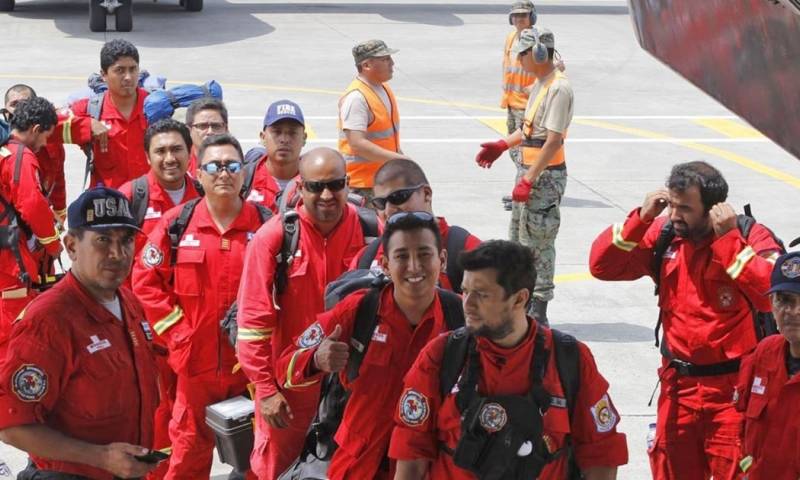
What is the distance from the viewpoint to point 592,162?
1756 centimetres

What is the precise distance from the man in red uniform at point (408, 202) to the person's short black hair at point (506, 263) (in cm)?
106

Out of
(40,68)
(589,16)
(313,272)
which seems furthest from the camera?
(589,16)

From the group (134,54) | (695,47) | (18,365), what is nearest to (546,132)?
(134,54)

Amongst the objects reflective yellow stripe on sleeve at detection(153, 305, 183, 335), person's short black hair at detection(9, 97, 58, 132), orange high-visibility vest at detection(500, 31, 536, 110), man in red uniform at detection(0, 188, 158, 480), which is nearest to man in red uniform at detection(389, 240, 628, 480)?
man in red uniform at detection(0, 188, 158, 480)

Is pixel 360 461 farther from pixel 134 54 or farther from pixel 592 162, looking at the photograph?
pixel 592 162

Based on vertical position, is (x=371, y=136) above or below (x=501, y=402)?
below

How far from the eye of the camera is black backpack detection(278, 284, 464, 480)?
16.8ft

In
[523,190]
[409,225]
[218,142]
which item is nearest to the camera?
[409,225]

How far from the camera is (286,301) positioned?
620cm

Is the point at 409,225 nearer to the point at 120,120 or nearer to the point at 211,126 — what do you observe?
the point at 211,126

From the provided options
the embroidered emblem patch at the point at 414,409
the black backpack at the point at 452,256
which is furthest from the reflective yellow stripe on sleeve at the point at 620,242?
the embroidered emblem patch at the point at 414,409

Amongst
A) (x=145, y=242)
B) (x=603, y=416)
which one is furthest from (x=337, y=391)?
(x=145, y=242)

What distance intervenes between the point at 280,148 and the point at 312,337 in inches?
110

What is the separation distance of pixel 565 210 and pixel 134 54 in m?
6.52
